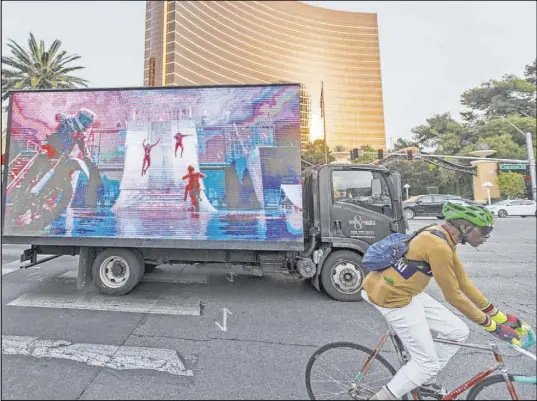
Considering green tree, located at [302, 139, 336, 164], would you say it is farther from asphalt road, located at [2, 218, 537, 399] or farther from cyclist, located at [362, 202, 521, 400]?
cyclist, located at [362, 202, 521, 400]

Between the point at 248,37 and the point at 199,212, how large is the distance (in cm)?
9411

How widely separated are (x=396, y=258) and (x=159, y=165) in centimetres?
419

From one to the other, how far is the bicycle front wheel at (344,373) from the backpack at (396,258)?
2.50ft

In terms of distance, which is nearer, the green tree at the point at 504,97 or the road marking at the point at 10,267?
the road marking at the point at 10,267

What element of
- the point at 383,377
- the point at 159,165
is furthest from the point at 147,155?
the point at 383,377

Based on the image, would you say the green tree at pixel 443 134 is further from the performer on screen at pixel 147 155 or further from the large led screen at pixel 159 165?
the performer on screen at pixel 147 155

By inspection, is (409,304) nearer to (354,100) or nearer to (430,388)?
(430,388)

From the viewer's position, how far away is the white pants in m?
2.10

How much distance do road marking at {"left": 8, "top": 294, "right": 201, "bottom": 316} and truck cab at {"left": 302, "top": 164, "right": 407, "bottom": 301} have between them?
2.37 meters

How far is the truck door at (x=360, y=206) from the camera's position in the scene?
17.1 feet

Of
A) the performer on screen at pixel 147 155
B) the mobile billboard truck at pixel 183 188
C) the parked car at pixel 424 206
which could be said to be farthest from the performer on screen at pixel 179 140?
the parked car at pixel 424 206

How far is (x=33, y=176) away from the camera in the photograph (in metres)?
5.21

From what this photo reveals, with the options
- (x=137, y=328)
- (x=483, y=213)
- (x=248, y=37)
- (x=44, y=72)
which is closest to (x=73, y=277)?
(x=137, y=328)

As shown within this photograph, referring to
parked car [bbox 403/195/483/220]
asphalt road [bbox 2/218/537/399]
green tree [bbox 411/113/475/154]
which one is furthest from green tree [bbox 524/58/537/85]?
asphalt road [bbox 2/218/537/399]
